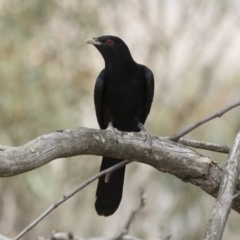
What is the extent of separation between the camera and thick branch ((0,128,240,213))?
7.21 ft

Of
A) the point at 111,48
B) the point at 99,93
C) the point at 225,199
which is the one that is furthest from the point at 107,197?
the point at 225,199

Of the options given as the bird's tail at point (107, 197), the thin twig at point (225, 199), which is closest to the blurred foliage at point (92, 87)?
the bird's tail at point (107, 197)

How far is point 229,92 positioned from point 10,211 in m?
3.76

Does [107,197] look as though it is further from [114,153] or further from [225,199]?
[225,199]

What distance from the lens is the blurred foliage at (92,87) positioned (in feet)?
22.9

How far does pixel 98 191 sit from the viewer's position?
374 centimetres

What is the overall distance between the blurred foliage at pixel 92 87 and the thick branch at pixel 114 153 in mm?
3789

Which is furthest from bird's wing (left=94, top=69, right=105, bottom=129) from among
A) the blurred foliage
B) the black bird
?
the blurred foliage

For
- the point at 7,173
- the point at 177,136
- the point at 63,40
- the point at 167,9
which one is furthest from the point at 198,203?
the point at 7,173

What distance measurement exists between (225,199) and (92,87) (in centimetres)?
539

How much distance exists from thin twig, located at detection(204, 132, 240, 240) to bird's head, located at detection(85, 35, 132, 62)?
1.69 meters

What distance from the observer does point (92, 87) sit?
7703mm

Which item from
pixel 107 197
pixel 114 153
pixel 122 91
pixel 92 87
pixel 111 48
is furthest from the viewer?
pixel 92 87

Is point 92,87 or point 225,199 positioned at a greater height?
point 92,87
